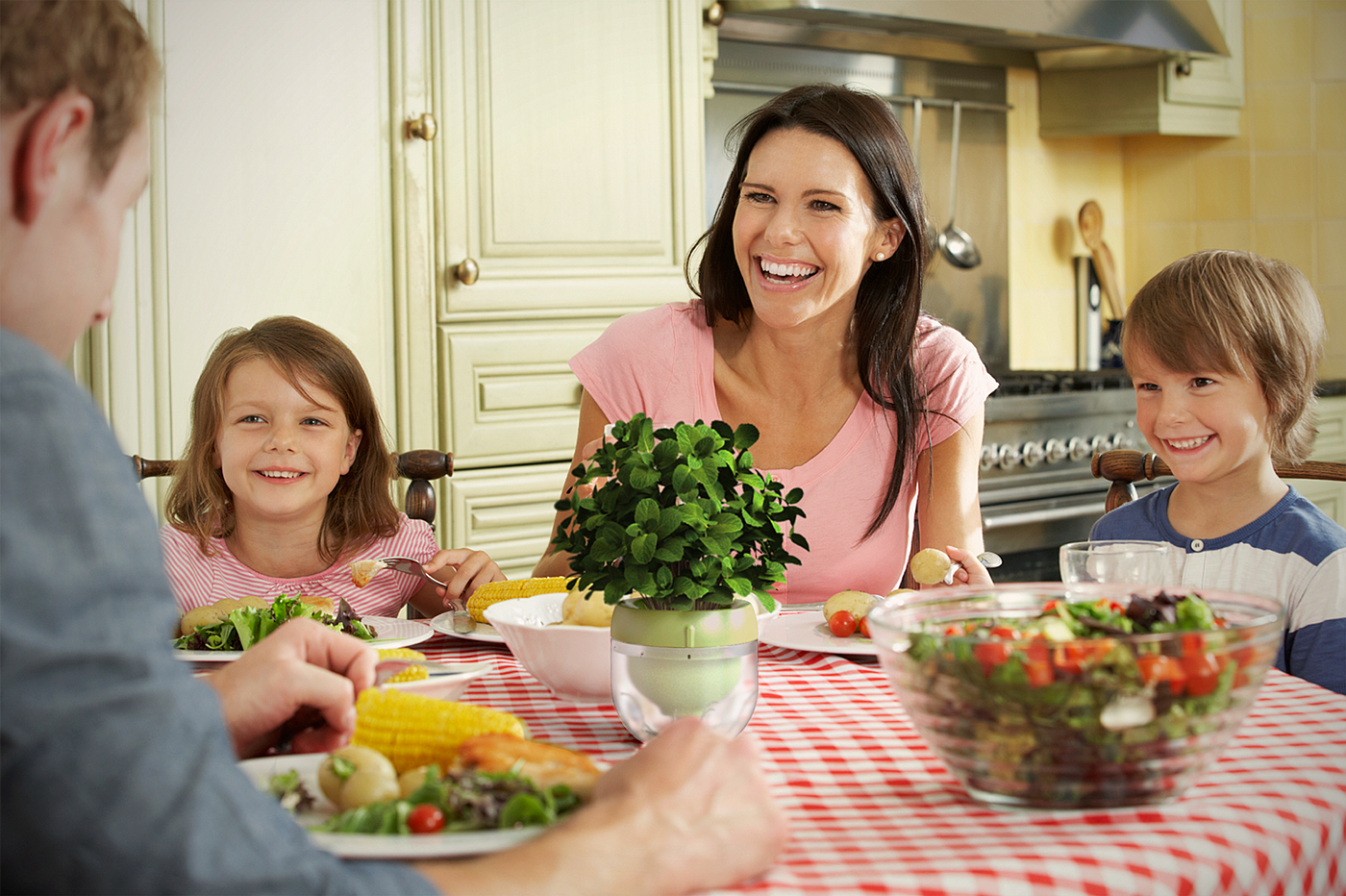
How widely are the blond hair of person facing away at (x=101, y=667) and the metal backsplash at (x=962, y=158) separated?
3.07m

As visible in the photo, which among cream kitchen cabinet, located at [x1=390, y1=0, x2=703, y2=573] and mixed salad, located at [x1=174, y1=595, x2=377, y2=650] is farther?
cream kitchen cabinet, located at [x1=390, y1=0, x2=703, y2=573]

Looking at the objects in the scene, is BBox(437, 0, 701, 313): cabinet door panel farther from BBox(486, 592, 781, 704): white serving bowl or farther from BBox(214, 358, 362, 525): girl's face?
BBox(486, 592, 781, 704): white serving bowl

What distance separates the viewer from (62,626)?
0.49 metres

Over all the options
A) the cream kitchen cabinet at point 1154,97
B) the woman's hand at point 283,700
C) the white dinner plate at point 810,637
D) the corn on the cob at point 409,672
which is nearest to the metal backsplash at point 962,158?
the cream kitchen cabinet at point 1154,97

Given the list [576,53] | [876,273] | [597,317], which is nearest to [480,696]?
[876,273]

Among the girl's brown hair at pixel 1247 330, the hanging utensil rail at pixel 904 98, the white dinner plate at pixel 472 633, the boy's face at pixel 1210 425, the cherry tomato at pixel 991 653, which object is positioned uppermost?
the hanging utensil rail at pixel 904 98

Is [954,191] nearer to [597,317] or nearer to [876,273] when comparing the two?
[597,317]

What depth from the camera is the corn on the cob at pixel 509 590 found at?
1.27 m

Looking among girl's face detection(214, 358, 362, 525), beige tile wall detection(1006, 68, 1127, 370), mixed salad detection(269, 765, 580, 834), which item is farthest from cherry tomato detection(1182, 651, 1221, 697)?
beige tile wall detection(1006, 68, 1127, 370)

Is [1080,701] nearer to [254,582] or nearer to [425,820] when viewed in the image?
[425,820]

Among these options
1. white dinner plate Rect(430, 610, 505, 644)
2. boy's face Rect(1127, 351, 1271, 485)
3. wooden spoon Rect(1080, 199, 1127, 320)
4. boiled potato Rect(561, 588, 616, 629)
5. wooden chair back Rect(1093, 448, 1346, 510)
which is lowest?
white dinner plate Rect(430, 610, 505, 644)

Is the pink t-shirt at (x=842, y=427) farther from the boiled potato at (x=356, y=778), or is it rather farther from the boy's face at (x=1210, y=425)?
the boiled potato at (x=356, y=778)

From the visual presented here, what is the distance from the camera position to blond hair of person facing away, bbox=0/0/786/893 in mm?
490

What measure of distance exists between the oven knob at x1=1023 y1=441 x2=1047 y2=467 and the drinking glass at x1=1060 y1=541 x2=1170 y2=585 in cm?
193
